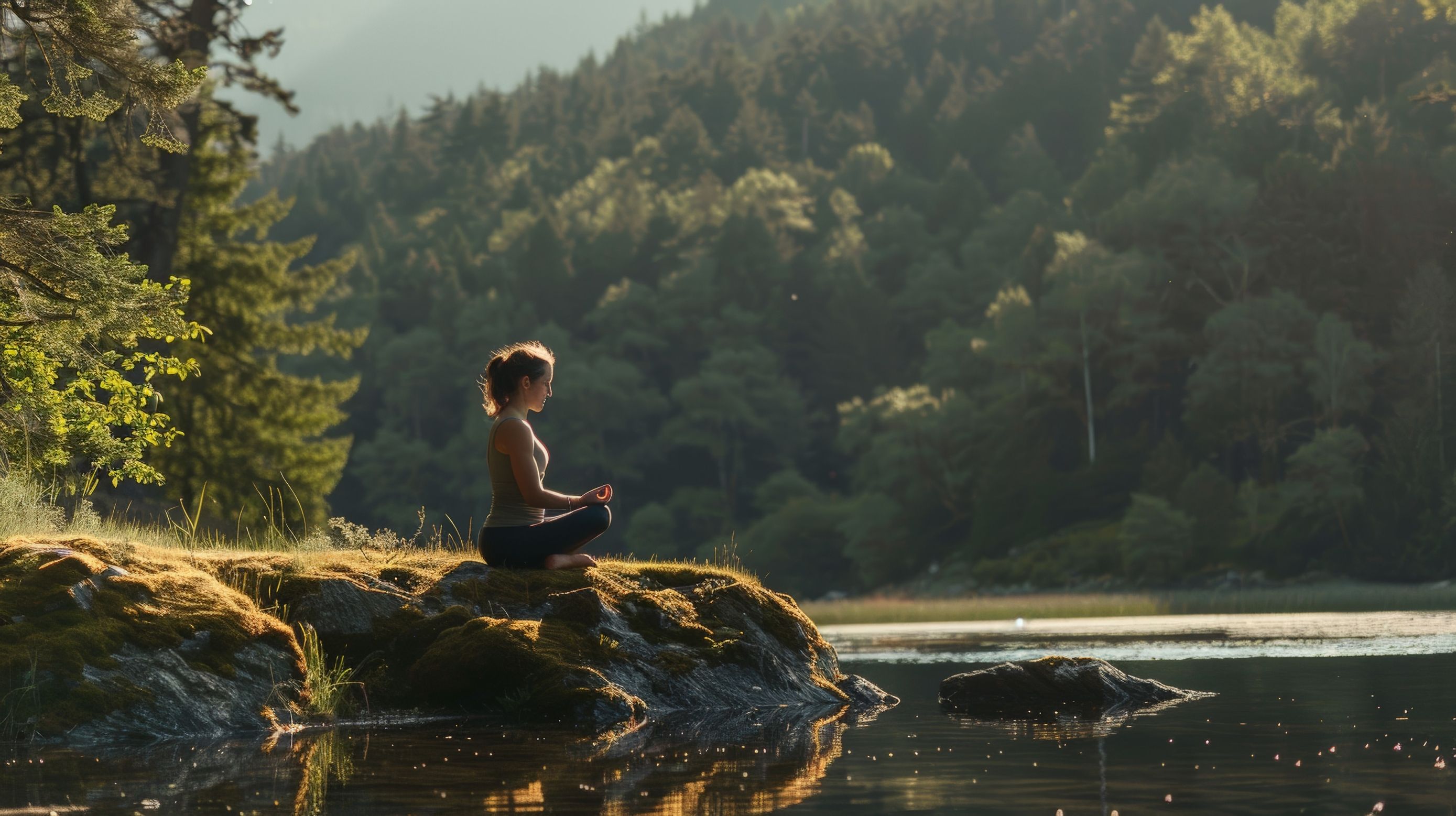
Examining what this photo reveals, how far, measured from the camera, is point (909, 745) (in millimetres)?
9031

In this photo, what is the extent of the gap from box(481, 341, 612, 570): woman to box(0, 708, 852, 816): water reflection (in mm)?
2035

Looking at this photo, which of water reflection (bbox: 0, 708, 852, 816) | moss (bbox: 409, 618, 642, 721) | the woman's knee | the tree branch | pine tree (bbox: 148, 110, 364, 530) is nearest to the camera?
water reflection (bbox: 0, 708, 852, 816)

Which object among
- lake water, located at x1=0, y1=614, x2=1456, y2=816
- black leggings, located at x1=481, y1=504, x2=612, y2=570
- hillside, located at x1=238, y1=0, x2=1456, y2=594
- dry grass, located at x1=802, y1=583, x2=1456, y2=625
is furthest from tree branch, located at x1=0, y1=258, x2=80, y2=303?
hillside, located at x1=238, y1=0, x2=1456, y2=594

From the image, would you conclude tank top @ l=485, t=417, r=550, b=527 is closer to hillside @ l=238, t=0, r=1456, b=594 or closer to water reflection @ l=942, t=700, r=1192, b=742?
water reflection @ l=942, t=700, r=1192, b=742

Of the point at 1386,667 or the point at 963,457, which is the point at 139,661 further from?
the point at 963,457

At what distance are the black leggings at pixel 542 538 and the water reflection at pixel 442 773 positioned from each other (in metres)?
2.09

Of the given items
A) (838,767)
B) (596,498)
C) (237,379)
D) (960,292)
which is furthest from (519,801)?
(960,292)

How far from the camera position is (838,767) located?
7941 millimetres

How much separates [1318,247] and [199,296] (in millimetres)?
49687

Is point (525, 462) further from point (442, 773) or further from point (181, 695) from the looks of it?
point (442, 773)

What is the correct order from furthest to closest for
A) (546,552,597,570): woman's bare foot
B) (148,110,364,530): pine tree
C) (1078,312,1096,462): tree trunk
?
(1078,312,1096,462): tree trunk → (148,110,364,530): pine tree → (546,552,597,570): woman's bare foot

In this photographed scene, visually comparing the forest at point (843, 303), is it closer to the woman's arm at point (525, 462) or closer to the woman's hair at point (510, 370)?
the woman's hair at point (510, 370)

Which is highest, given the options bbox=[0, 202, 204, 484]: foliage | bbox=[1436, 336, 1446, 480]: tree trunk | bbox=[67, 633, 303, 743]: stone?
bbox=[1436, 336, 1446, 480]: tree trunk

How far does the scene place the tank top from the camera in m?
11.3
